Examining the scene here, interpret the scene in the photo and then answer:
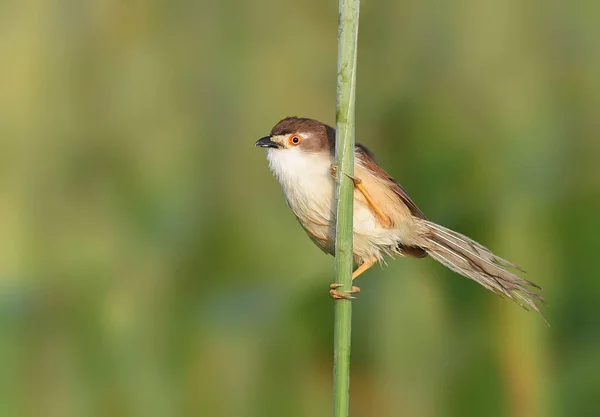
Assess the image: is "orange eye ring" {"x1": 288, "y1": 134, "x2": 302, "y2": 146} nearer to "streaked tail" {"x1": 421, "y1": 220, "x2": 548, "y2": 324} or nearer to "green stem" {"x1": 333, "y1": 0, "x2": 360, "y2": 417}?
"streaked tail" {"x1": 421, "y1": 220, "x2": 548, "y2": 324}

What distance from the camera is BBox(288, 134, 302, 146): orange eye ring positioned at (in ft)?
9.22

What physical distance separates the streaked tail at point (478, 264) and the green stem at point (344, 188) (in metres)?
0.63

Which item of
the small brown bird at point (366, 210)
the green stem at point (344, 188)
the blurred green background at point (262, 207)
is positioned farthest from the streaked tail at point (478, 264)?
the green stem at point (344, 188)

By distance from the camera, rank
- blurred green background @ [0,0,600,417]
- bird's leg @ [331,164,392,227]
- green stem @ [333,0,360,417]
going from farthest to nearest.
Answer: blurred green background @ [0,0,600,417]
bird's leg @ [331,164,392,227]
green stem @ [333,0,360,417]

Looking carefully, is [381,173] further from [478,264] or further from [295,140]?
[478,264]

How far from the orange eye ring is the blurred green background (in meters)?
0.68

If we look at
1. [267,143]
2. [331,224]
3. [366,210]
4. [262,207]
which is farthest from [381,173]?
[262,207]

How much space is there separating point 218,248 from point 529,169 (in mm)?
1236

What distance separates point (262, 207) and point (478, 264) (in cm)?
115

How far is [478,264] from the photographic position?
2.71 m

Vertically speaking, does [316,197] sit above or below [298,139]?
below

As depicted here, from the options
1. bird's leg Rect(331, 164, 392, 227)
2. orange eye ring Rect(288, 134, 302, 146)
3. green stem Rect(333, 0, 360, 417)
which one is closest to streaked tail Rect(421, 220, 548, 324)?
bird's leg Rect(331, 164, 392, 227)

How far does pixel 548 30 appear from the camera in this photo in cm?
344

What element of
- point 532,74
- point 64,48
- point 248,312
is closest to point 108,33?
A: point 64,48
